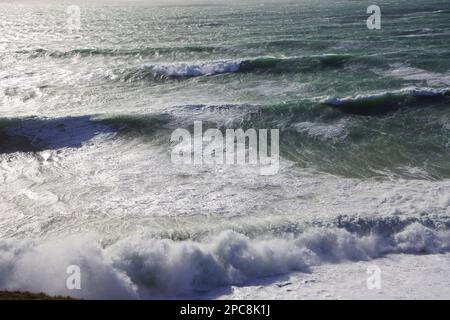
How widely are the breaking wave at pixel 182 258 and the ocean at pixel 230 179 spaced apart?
30 mm

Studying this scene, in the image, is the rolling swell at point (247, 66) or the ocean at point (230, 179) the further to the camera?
the rolling swell at point (247, 66)

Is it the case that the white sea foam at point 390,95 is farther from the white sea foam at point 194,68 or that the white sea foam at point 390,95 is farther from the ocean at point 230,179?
the white sea foam at point 194,68

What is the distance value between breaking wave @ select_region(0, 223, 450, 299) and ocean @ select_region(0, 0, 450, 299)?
0.03m

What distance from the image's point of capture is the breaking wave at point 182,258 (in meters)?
8.81

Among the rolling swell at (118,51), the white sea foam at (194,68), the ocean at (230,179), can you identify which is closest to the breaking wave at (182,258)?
the ocean at (230,179)

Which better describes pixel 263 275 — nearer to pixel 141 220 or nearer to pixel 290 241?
pixel 290 241

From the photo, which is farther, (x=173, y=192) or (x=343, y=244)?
(x=173, y=192)

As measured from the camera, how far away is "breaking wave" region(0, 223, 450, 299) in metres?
8.81

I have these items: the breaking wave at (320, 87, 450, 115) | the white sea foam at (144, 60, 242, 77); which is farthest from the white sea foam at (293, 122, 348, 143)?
the white sea foam at (144, 60, 242, 77)

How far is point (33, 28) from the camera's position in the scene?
50.9 metres

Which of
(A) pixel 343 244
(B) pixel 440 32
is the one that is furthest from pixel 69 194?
(B) pixel 440 32

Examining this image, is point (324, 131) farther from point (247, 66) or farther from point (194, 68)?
point (194, 68)

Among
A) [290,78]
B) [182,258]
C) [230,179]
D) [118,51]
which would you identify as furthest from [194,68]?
[182,258]

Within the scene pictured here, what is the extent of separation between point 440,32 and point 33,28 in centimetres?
4006
